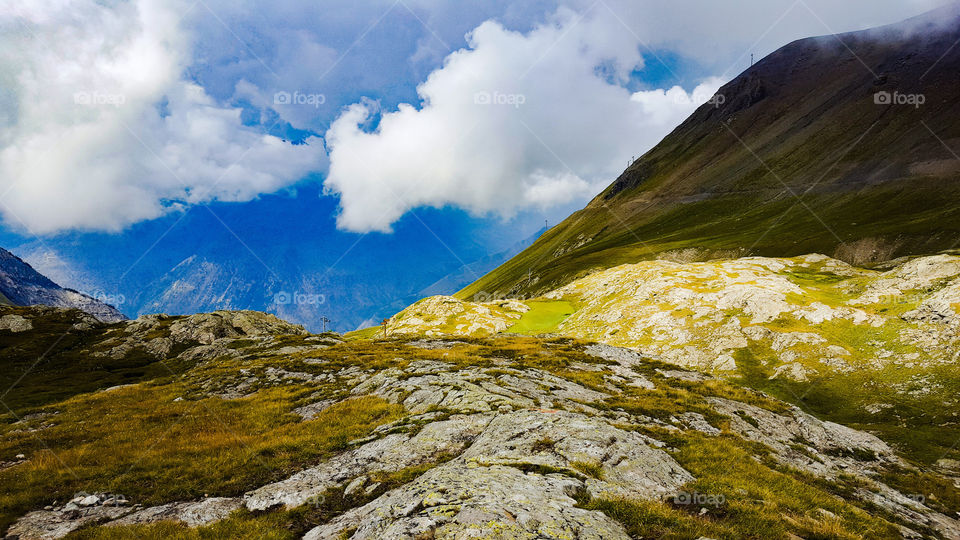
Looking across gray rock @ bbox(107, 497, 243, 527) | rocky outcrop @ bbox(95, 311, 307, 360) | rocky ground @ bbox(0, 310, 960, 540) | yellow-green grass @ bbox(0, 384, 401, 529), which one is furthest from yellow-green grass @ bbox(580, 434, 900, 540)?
rocky outcrop @ bbox(95, 311, 307, 360)

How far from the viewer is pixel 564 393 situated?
94.7 feet

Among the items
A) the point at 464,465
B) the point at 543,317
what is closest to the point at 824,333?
the point at 543,317

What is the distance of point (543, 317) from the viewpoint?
107m

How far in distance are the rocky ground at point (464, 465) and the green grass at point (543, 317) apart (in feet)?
197

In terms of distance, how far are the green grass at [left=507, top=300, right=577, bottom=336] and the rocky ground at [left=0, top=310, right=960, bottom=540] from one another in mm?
59995

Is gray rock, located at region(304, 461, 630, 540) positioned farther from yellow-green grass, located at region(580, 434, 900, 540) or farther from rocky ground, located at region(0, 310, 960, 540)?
yellow-green grass, located at region(580, 434, 900, 540)

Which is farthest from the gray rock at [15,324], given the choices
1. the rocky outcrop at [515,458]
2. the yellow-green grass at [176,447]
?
the rocky outcrop at [515,458]

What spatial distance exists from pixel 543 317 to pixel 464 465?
9354cm

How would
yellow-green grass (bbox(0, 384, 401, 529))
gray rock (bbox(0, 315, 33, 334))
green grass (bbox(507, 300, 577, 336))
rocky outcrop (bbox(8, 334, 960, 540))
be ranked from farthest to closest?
gray rock (bbox(0, 315, 33, 334)), green grass (bbox(507, 300, 577, 336)), yellow-green grass (bbox(0, 384, 401, 529)), rocky outcrop (bbox(8, 334, 960, 540))

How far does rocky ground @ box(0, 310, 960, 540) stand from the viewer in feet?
40.3

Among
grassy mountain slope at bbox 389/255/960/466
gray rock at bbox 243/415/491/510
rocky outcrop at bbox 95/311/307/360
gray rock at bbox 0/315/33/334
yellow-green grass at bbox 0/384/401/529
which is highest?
gray rock at bbox 0/315/33/334

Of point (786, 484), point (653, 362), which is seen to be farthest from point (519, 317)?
point (786, 484)

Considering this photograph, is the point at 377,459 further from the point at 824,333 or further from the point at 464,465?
the point at 824,333

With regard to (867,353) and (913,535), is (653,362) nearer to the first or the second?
(913,535)
